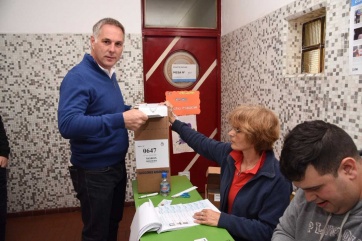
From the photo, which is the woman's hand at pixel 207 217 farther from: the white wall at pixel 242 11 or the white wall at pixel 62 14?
the white wall at pixel 62 14

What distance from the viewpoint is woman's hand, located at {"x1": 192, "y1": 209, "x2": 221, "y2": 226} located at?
1252mm

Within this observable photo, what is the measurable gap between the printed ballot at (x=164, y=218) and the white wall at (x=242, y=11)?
1.45 metres

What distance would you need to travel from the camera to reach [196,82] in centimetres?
328

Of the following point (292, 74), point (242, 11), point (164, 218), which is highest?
point (242, 11)

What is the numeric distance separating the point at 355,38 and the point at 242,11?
1452 mm

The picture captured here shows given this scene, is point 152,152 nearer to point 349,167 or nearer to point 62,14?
point 349,167

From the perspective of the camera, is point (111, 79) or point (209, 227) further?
point (111, 79)

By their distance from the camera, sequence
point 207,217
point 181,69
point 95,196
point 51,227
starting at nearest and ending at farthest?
point 207,217, point 95,196, point 51,227, point 181,69

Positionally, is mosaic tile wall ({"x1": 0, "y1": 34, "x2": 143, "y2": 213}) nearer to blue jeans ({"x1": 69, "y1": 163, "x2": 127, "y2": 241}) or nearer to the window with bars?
blue jeans ({"x1": 69, "y1": 163, "x2": 127, "y2": 241})

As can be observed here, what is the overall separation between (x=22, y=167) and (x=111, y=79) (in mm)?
1824

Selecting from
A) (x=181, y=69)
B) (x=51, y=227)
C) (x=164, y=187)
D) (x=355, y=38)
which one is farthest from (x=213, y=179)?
(x=51, y=227)

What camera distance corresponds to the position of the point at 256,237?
4.09 ft

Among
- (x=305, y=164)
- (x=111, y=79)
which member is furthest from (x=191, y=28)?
(x=305, y=164)

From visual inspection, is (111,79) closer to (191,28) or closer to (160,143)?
(160,143)
